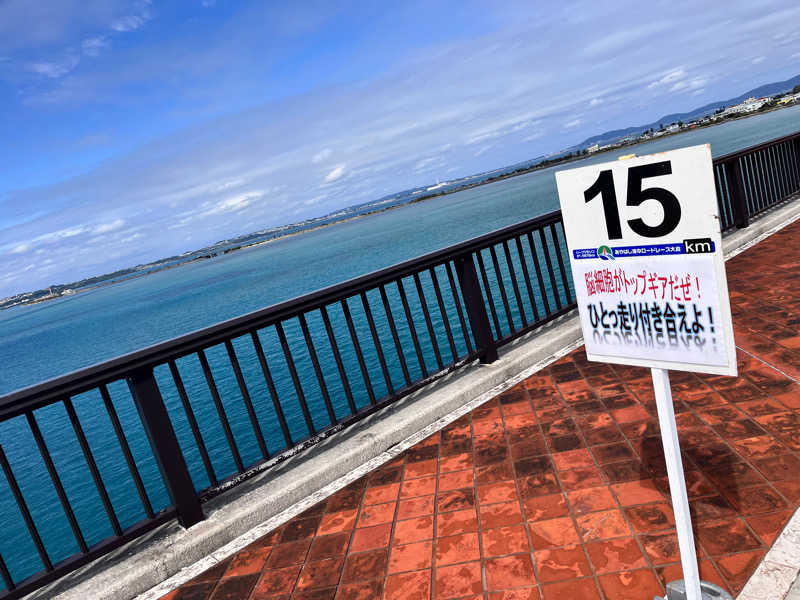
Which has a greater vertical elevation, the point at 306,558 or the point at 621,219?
the point at 621,219

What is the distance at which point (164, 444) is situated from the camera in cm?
277

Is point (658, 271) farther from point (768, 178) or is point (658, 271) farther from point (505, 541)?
point (768, 178)

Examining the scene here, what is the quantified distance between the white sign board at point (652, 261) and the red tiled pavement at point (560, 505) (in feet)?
3.29

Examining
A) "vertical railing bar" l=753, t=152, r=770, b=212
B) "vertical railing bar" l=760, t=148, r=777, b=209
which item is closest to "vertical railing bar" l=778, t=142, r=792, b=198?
"vertical railing bar" l=760, t=148, r=777, b=209

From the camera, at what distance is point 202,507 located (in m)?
2.97

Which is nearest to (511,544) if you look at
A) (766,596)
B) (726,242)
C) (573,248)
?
(766,596)

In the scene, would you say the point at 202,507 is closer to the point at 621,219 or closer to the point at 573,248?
the point at 573,248

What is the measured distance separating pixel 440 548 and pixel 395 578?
0.26 m

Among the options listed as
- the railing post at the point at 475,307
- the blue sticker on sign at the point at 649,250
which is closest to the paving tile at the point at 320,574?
the blue sticker on sign at the point at 649,250

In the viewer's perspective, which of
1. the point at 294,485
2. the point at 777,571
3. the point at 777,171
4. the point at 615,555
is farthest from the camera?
the point at 777,171

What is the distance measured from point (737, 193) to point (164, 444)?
7204 millimetres

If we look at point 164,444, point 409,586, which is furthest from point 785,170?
point 164,444

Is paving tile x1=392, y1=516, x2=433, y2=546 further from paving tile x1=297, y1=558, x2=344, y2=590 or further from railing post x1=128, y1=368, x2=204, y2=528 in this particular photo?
railing post x1=128, y1=368, x2=204, y2=528

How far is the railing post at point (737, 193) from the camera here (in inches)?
253
